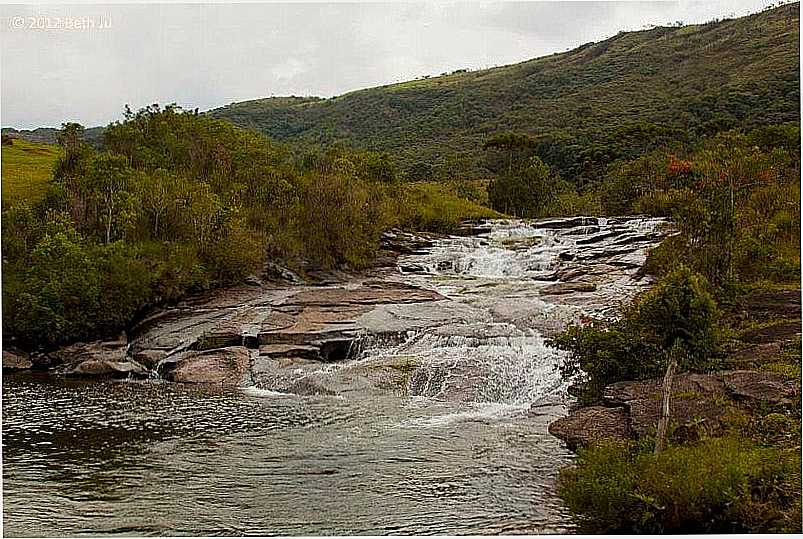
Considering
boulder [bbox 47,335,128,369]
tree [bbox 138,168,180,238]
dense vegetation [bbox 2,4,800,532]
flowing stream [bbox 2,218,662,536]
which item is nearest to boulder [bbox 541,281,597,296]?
flowing stream [bbox 2,218,662,536]

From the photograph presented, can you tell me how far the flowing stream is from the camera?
9266mm

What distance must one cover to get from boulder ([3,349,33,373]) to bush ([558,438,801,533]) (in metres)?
14.8

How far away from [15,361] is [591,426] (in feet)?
45.4

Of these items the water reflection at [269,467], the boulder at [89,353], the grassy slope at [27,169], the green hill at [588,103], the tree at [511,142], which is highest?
the green hill at [588,103]

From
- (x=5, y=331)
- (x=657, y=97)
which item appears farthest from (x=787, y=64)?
(x=5, y=331)

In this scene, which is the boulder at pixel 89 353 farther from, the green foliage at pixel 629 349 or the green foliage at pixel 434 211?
the green foliage at pixel 434 211

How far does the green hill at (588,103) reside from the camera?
179 ft

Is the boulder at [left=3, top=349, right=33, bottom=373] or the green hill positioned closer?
the boulder at [left=3, top=349, right=33, bottom=373]

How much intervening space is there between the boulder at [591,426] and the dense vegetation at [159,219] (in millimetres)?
13381

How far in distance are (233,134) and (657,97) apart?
47858mm

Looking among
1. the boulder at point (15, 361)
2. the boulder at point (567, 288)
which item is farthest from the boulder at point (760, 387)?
the boulder at point (15, 361)

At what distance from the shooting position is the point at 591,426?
11914 millimetres

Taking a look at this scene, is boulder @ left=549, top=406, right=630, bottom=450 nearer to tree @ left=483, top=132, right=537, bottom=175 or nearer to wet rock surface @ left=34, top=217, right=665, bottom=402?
wet rock surface @ left=34, top=217, right=665, bottom=402

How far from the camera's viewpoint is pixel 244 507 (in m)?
9.53
